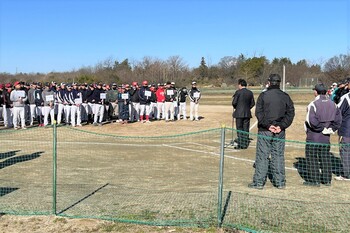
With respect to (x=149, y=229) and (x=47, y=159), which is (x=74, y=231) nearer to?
(x=149, y=229)

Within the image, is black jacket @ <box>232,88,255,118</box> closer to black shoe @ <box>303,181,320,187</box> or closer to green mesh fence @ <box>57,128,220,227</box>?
green mesh fence @ <box>57,128,220,227</box>

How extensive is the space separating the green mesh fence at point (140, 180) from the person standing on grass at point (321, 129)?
223cm

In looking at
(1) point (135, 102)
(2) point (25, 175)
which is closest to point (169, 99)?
(1) point (135, 102)

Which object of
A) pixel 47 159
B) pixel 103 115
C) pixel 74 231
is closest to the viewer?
pixel 74 231

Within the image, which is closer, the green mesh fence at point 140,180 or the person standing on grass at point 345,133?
the green mesh fence at point 140,180

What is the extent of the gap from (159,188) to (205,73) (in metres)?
65.2

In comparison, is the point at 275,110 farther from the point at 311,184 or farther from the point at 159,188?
the point at 159,188

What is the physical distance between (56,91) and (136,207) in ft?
50.0

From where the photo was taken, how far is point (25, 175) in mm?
9719

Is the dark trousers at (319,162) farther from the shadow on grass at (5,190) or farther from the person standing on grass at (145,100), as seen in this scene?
the person standing on grass at (145,100)

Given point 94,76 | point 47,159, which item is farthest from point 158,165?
point 94,76

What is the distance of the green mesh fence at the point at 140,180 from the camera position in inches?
261

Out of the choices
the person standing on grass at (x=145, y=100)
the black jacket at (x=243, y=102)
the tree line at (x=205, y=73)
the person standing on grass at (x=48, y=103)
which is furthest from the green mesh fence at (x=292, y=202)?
the tree line at (x=205, y=73)

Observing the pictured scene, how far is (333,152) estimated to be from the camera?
12.7 m
